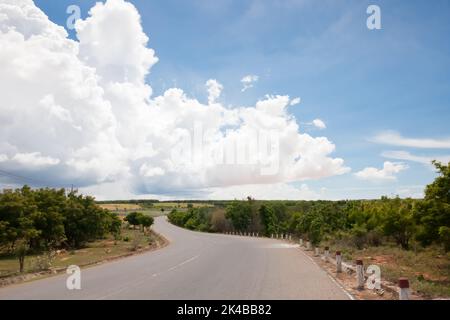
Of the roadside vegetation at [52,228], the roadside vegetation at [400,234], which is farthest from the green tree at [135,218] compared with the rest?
the roadside vegetation at [52,228]

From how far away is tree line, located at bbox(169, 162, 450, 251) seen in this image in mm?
27797

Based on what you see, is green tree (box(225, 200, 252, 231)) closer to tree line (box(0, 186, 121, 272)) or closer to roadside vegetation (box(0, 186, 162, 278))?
roadside vegetation (box(0, 186, 162, 278))

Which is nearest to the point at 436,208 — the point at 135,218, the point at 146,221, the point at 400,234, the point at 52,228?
the point at 400,234

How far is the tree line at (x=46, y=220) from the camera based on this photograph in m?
35.0

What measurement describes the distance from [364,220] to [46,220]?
35.0m

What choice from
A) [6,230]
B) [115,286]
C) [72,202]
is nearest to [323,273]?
[115,286]

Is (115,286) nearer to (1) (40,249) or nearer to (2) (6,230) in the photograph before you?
(2) (6,230)

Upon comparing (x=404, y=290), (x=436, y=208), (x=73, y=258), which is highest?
(x=436, y=208)

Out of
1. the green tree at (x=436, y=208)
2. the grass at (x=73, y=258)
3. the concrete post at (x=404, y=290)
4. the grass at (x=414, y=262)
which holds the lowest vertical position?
the grass at (x=73, y=258)

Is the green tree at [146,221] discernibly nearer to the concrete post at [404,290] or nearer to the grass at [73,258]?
the grass at [73,258]

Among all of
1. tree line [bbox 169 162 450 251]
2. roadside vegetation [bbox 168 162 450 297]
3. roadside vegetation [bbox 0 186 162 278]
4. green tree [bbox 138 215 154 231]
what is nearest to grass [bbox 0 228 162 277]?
roadside vegetation [bbox 0 186 162 278]

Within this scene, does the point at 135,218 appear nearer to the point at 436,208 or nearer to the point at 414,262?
the point at 414,262

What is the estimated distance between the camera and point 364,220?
53.3 meters

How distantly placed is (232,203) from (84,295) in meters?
92.7
